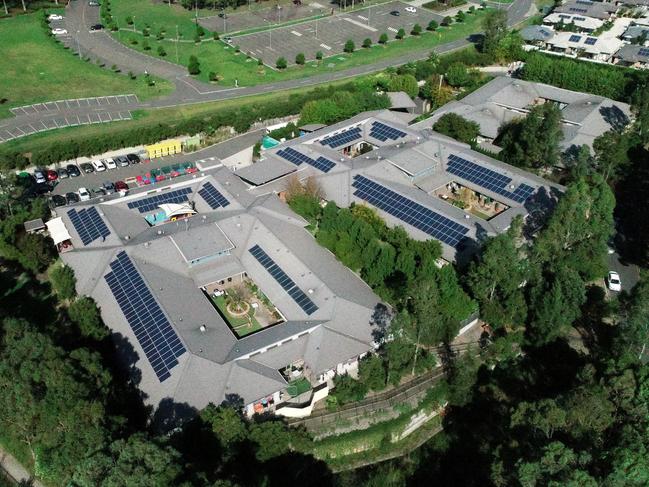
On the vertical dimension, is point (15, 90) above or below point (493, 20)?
below

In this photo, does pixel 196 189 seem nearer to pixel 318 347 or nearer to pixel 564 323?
pixel 318 347

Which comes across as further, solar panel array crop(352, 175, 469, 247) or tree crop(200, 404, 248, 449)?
solar panel array crop(352, 175, 469, 247)

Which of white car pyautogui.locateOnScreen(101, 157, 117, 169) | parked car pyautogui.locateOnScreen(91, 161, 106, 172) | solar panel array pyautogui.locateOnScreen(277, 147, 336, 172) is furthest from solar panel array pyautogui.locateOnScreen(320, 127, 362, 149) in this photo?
parked car pyautogui.locateOnScreen(91, 161, 106, 172)

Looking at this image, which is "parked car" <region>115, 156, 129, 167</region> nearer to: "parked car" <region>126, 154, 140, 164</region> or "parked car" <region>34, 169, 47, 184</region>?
"parked car" <region>126, 154, 140, 164</region>

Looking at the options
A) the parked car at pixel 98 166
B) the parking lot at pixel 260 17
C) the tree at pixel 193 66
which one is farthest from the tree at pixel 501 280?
the parking lot at pixel 260 17

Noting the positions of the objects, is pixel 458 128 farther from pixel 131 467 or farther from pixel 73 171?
pixel 131 467

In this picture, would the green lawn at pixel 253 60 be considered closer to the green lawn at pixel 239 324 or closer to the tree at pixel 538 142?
the tree at pixel 538 142

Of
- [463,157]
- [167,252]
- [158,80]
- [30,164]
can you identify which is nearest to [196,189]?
[167,252]
